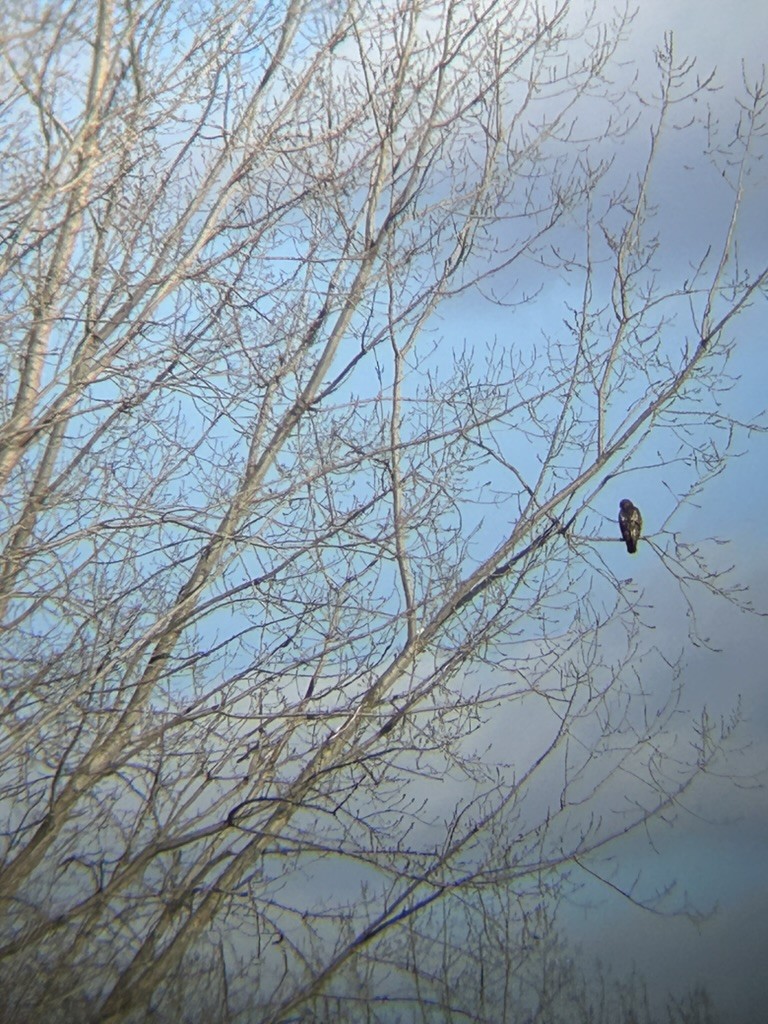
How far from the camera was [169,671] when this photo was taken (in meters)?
7.30

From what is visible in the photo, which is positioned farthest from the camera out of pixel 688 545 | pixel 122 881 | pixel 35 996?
pixel 688 545

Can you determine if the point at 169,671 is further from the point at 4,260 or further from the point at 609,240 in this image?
the point at 609,240

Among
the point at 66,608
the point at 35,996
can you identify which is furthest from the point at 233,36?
the point at 35,996

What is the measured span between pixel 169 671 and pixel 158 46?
3.47 meters

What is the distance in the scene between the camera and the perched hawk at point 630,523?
7082 millimetres

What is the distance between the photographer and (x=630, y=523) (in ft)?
23.4

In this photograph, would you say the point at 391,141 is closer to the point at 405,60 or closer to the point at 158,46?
the point at 405,60

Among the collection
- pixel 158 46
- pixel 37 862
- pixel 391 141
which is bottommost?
pixel 37 862

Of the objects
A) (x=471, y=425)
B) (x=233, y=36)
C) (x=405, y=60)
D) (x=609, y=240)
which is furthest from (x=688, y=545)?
(x=233, y=36)

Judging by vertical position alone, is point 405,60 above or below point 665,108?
below

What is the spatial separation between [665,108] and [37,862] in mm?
5408

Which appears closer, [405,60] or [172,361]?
[172,361]

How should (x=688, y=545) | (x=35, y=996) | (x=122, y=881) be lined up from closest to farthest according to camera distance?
(x=35, y=996) → (x=122, y=881) → (x=688, y=545)

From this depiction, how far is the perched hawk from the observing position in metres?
7.08
